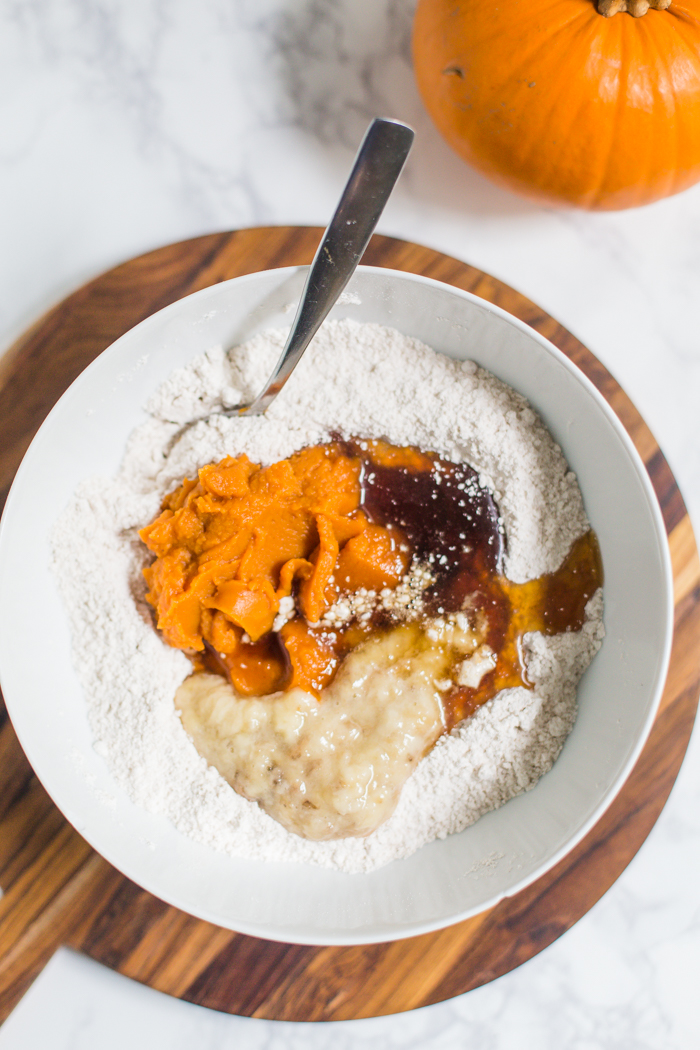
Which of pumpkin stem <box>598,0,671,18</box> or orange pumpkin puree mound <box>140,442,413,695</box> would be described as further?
orange pumpkin puree mound <box>140,442,413,695</box>

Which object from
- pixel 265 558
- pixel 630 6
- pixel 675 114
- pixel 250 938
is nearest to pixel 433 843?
pixel 250 938

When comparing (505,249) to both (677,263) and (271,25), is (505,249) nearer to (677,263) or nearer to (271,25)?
(677,263)

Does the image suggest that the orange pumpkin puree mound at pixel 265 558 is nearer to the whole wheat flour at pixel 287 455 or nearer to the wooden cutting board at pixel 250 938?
the whole wheat flour at pixel 287 455

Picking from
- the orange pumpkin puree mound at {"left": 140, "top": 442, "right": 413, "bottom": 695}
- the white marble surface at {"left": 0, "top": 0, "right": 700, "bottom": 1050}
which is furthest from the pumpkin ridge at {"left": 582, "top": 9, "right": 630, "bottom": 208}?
the orange pumpkin puree mound at {"left": 140, "top": 442, "right": 413, "bottom": 695}

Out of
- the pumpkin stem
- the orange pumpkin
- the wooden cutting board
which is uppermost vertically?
the pumpkin stem

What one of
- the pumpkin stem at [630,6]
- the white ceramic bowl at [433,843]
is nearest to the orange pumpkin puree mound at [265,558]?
the white ceramic bowl at [433,843]

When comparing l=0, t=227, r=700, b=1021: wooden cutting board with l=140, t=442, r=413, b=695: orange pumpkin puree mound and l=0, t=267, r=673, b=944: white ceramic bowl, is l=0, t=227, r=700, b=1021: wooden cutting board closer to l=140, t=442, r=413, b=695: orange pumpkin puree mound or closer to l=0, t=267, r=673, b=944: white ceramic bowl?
l=0, t=267, r=673, b=944: white ceramic bowl
